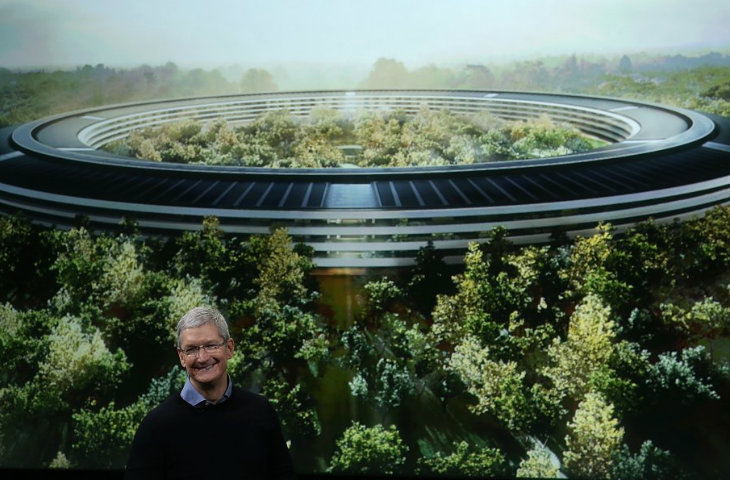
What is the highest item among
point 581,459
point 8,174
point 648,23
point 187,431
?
point 648,23

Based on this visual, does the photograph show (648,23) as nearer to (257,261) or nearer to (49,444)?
(257,261)

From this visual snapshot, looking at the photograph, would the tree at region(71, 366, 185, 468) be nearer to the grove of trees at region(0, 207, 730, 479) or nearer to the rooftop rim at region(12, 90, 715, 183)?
the grove of trees at region(0, 207, 730, 479)

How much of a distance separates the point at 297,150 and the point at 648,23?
2.51 metres

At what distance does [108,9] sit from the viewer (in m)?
4.12

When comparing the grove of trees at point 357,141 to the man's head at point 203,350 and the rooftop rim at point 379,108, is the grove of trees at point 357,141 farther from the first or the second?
the man's head at point 203,350

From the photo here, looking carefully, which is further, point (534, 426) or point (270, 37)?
point (270, 37)

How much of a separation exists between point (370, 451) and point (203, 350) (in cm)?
266

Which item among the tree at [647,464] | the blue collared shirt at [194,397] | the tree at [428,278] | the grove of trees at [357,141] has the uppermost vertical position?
the grove of trees at [357,141]

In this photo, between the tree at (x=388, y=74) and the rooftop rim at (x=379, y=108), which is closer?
the rooftop rim at (x=379, y=108)

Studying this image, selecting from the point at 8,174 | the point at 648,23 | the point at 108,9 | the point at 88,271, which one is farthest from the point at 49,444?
the point at 648,23

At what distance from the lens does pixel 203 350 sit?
5.28 feet

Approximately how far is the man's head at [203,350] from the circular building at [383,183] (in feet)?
7.78

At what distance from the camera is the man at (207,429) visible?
5.15 feet

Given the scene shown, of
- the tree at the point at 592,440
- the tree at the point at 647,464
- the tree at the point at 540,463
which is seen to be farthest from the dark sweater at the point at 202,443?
the tree at the point at 647,464
